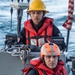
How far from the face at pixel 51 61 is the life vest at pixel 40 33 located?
1.65m

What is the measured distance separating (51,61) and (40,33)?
1.82 m

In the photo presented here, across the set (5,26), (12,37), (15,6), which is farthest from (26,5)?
(5,26)

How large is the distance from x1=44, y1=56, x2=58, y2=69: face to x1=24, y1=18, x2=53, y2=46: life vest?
65.1 inches

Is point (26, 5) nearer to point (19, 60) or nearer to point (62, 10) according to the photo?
point (19, 60)

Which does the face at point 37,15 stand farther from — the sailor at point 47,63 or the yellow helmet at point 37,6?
the sailor at point 47,63

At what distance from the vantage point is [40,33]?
765cm

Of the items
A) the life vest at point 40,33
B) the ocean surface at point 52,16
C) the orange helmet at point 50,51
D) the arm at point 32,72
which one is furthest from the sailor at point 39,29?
the ocean surface at point 52,16

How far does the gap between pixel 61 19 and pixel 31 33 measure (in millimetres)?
10843

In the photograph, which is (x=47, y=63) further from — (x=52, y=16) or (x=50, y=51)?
(x=52, y=16)

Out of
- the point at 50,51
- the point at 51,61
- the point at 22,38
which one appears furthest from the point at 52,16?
the point at 51,61

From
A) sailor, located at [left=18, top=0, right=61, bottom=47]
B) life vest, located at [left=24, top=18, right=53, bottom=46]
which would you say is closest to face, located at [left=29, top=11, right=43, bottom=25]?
sailor, located at [left=18, top=0, right=61, bottom=47]

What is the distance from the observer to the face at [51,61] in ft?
19.3

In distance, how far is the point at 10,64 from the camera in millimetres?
7230

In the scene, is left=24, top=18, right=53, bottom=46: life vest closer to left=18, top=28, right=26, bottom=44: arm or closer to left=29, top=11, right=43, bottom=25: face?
left=18, top=28, right=26, bottom=44: arm
